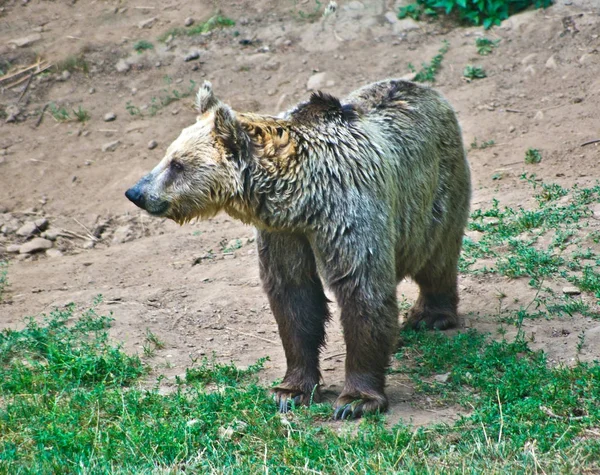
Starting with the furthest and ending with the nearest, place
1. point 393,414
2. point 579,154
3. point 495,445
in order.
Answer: point 579,154
point 393,414
point 495,445

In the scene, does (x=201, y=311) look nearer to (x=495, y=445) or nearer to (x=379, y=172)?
(x=379, y=172)

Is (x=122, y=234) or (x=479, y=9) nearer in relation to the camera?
(x=122, y=234)

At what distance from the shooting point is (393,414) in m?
5.48

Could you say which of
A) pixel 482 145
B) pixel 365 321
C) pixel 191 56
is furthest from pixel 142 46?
pixel 365 321

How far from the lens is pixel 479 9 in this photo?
→ 11352 mm

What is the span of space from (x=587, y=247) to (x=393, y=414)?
9.43ft

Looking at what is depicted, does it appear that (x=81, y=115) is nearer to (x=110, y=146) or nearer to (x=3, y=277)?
(x=110, y=146)

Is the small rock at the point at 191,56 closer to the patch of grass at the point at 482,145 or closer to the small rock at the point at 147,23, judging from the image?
the small rock at the point at 147,23

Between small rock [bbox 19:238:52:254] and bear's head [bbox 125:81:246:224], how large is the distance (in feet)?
13.7

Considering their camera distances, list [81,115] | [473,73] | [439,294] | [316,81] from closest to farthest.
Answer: [439,294] < [473,73] < [316,81] < [81,115]

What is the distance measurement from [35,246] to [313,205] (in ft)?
15.8

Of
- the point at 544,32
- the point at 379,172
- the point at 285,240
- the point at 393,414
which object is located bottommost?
the point at 393,414

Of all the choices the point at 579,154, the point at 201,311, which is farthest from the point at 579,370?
the point at 579,154

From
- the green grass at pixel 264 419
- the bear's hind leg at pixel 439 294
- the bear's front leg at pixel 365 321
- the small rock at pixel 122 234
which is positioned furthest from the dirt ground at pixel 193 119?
the bear's front leg at pixel 365 321
